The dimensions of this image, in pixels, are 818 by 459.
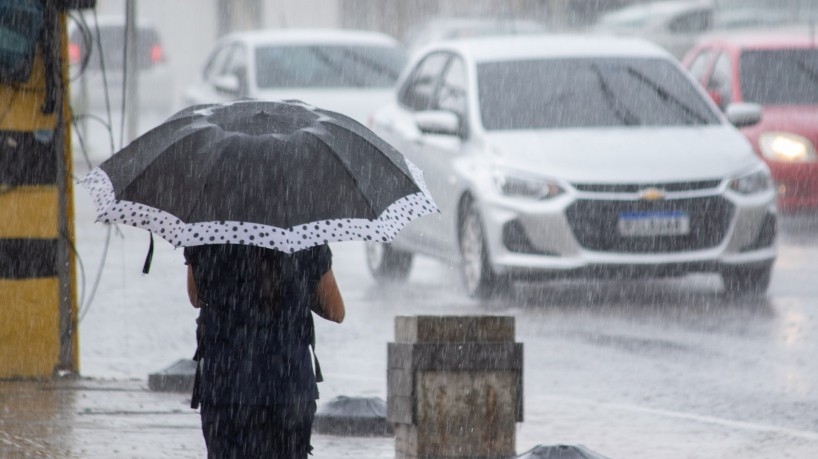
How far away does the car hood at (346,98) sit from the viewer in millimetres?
17859

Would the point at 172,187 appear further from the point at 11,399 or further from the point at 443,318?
the point at 11,399

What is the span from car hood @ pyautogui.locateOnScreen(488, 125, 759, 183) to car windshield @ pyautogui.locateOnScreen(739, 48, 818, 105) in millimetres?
4519

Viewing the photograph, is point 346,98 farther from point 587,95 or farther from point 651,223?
point 651,223

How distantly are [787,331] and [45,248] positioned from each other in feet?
14.5

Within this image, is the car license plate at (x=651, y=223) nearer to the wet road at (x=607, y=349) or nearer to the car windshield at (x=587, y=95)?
the wet road at (x=607, y=349)

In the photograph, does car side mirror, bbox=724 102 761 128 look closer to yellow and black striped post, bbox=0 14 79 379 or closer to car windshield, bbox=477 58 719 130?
car windshield, bbox=477 58 719 130

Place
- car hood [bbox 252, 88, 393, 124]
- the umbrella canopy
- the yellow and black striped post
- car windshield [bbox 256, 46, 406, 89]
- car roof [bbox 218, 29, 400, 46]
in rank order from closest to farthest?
the umbrella canopy → the yellow and black striped post → car hood [bbox 252, 88, 393, 124] → car windshield [bbox 256, 46, 406, 89] → car roof [bbox 218, 29, 400, 46]

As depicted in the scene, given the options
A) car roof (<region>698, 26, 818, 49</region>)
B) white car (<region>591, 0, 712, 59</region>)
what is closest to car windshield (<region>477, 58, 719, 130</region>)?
car roof (<region>698, 26, 818, 49</region>)

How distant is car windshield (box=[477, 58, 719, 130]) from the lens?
40.8 feet

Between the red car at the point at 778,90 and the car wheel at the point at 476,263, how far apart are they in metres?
4.12

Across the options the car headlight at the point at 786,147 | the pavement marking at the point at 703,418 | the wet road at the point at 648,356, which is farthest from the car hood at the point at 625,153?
the car headlight at the point at 786,147

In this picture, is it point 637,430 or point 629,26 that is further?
point 629,26

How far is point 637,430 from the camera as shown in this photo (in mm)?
7500

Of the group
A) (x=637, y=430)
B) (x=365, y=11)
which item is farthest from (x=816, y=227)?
(x=365, y=11)
